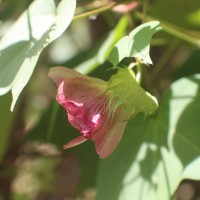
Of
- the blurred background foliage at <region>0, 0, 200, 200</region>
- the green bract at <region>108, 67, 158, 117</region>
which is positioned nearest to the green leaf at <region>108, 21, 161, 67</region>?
the green bract at <region>108, 67, 158, 117</region>

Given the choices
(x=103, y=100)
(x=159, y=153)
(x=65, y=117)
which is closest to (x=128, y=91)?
(x=103, y=100)

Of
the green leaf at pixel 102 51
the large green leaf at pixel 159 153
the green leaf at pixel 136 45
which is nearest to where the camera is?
the green leaf at pixel 136 45

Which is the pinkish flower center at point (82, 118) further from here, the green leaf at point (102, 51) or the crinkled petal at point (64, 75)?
the green leaf at point (102, 51)

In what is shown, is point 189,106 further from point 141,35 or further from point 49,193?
point 49,193

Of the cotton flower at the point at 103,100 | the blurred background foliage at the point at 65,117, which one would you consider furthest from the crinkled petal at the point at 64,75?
the blurred background foliage at the point at 65,117

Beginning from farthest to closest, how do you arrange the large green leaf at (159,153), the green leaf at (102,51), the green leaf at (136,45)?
the green leaf at (102,51) → the large green leaf at (159,153) → the green leaf at (136,45)

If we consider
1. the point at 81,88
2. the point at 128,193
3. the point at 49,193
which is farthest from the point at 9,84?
the point at 49,193

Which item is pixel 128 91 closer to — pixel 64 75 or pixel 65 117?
pixel 64 75
